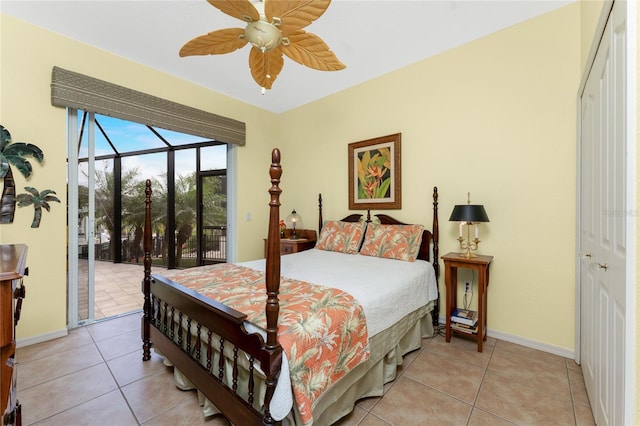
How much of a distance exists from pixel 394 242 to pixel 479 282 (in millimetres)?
846

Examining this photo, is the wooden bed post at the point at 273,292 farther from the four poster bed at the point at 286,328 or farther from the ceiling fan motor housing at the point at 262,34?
the ceiling fan motor housing at the point at 262,34

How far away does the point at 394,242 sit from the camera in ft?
9.57

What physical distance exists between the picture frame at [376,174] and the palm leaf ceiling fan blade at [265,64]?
1.74m

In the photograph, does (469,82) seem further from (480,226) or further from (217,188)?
(217,188)

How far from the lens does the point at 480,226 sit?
274 cm

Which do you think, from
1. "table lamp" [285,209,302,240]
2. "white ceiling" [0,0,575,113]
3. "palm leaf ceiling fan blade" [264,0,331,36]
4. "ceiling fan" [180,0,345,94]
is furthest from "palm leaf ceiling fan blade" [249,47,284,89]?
"table lamp" [285,209,302,240]

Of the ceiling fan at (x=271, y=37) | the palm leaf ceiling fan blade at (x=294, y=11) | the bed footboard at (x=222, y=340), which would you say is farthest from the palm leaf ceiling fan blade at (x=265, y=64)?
the bed footboard at (x=222, y=340)

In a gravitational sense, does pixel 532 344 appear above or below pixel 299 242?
below

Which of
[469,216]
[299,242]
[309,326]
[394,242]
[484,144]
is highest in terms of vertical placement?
[484,144]

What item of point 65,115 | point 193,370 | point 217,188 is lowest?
point 193,370

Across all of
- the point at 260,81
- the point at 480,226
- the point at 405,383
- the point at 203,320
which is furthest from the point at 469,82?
the point at 203,320

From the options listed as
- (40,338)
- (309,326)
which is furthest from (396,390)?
(40,338)

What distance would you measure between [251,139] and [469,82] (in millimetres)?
3012

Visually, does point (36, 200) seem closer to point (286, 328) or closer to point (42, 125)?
point (42, 125)
